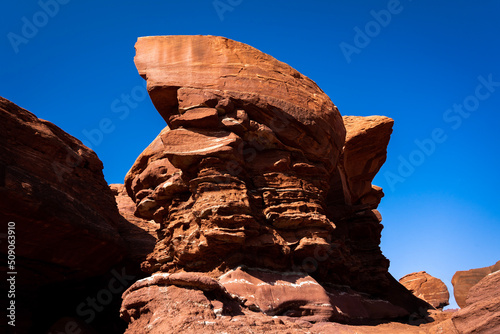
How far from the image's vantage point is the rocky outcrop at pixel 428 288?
2616cm

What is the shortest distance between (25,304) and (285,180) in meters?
8.50

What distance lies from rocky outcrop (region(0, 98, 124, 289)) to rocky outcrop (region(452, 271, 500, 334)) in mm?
9827

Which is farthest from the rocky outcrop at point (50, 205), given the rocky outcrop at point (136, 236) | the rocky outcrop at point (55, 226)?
the rocky outcrop at point (136, 236)

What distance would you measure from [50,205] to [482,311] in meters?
10.2

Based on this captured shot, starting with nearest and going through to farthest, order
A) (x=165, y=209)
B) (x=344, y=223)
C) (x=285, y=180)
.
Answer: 1. (x=285, y=180)
2. (x=165, y=209)
3. (x=344, y=223)

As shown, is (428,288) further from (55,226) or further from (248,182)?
(55,226)

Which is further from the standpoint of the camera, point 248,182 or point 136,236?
point 136,236

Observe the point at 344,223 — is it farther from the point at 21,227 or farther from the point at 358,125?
the point at 21,227

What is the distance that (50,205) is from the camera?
36.8 feet

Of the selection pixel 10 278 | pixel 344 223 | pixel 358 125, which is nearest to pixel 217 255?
pixel 10 278

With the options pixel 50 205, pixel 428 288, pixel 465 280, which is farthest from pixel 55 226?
pixel 465 280

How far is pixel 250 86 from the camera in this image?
34.6 ft

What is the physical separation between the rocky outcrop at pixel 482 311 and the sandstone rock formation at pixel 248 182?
3.09 meters

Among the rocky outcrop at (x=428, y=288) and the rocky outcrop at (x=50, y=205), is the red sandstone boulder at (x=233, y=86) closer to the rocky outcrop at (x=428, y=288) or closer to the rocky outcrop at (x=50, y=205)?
the rocky outcrop at (x=50, y=205)
